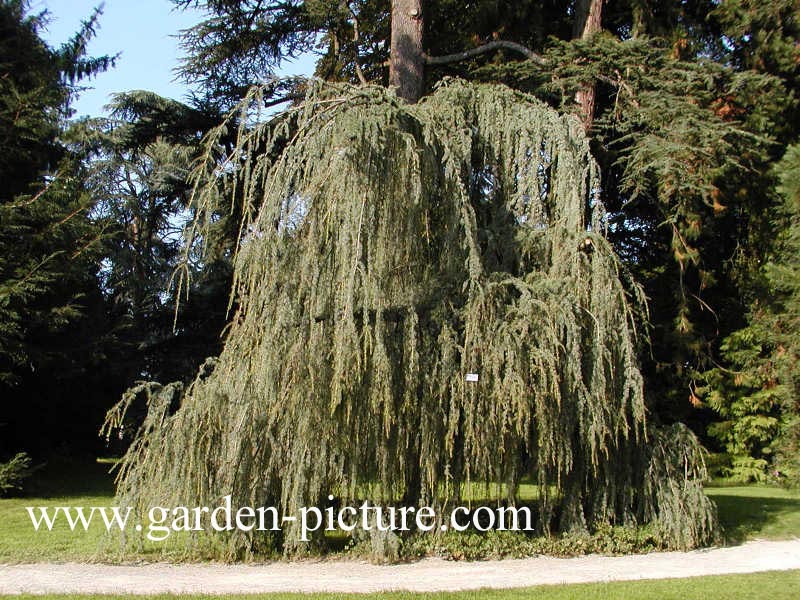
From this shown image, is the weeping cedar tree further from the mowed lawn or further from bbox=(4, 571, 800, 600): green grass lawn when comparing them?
bbox=(4, 571, 800, 600): green grass lawn

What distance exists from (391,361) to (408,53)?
6.61 metres

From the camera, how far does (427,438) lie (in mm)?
7051

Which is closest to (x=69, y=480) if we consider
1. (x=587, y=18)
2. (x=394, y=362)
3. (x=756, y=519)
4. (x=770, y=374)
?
(x=394, y=362)

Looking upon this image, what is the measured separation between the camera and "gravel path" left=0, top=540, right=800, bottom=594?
240 inches

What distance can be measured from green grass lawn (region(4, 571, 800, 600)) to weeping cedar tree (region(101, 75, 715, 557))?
1.20 m

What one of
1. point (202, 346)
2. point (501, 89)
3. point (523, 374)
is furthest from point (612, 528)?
point (202, 346)

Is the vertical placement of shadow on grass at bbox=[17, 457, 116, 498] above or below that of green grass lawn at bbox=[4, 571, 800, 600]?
above

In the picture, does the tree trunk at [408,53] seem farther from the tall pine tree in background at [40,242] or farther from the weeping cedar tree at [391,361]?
the tall pine tree in background at [40,242]

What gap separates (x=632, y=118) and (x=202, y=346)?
8976 mm

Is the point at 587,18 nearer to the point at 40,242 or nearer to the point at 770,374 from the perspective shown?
the point at 770,374

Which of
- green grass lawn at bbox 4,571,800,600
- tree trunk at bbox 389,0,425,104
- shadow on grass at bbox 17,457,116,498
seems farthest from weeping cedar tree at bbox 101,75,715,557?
shadow on grass at bbox 17,457,116,498

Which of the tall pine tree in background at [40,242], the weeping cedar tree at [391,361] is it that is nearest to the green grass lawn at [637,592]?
the weeping cedar tree at [391,361]

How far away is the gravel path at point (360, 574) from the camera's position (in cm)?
609

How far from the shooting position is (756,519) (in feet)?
31.2
